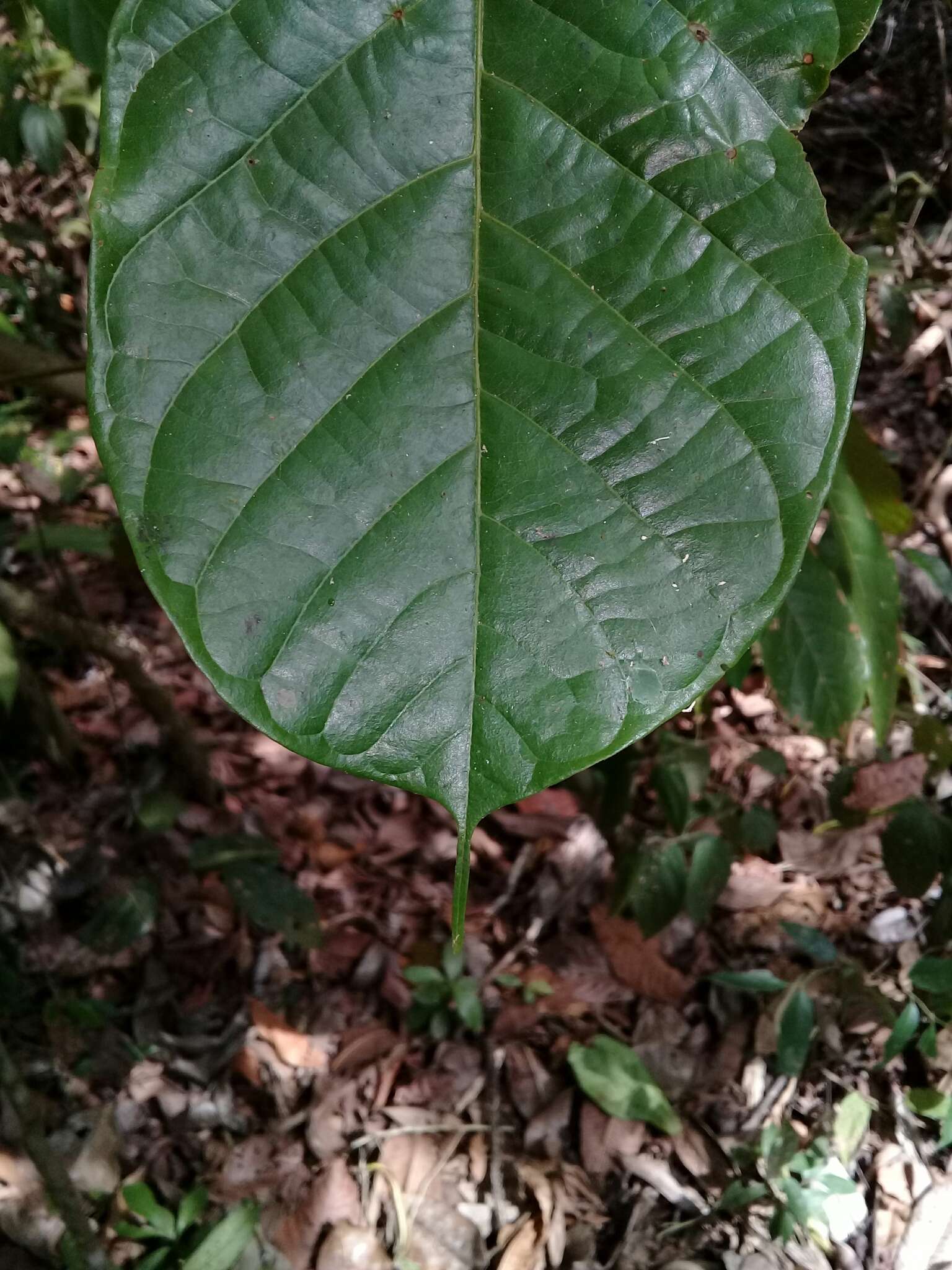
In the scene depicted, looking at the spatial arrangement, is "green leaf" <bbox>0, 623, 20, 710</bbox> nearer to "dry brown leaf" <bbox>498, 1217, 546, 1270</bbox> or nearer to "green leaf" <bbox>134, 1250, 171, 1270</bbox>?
"green leaf" <bbox>134, 1250, 171, 1270</bbox>

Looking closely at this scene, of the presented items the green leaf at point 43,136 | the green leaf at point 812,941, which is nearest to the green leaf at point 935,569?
the green leaf at point 812,941

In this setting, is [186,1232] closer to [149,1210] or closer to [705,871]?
[149,1210]

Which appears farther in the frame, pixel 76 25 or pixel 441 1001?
pixel 441 1001

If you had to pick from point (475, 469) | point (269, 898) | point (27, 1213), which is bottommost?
point (27, 1213)

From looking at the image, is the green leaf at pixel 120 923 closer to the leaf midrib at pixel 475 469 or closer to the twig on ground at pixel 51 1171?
the twig on ground at pixel 51 1171

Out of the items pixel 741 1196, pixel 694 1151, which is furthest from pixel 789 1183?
pixel 694 1151

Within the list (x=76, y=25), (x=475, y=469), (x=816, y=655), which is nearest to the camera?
(x=475, y=469)

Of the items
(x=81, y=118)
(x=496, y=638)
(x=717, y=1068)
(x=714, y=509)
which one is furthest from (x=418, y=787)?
(x=81, y=118)

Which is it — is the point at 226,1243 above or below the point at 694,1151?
above
